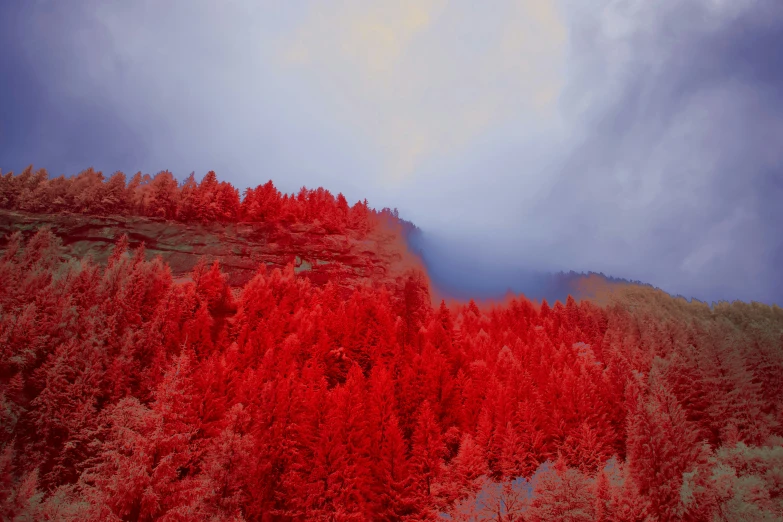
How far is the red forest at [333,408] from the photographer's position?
2198 cm

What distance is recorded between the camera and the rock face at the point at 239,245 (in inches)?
2066

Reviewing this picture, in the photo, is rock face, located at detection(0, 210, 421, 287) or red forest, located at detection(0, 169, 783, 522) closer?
red forest, located at detection(0, 169, 783, 522)

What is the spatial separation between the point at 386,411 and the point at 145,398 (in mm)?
20843

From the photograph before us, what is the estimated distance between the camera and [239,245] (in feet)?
202

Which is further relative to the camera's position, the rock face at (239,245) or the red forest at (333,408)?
the rock face at (239,245)

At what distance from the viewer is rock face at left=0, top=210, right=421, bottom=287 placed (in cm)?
5247

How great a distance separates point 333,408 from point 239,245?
133 feet

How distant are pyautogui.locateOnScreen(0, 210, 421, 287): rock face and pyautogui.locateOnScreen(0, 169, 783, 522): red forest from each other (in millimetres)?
2444

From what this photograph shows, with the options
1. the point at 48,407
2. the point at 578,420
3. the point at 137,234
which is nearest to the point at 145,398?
the point at 48,407

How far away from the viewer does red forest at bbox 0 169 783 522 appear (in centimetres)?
2198

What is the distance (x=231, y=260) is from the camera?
59.5 metres

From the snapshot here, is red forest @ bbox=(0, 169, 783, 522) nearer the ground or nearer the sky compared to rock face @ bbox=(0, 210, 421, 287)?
nearer the ground

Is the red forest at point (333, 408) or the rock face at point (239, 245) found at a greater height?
the rock face at point (239, 245)

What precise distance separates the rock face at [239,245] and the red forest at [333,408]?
2444mm
